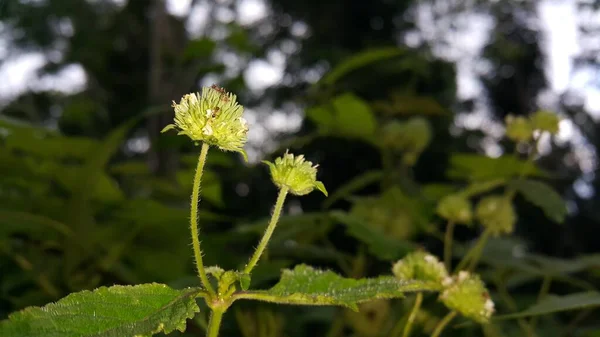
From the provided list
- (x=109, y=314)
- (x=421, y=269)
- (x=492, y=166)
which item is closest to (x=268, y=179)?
(x=492, y=166)

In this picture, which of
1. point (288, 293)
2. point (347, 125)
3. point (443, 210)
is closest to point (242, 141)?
point (288, 293)

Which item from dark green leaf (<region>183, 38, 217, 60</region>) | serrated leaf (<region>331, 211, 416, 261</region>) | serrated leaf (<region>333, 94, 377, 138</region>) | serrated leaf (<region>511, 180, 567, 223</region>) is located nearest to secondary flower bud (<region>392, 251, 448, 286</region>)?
serrated leaf (<region>331, 211, 416, 261</region>)

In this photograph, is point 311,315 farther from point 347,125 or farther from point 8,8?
point 8,8

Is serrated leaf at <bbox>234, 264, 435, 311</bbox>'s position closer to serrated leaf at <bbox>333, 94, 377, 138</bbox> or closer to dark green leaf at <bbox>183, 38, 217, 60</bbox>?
serrated leaf at <bbox>333, 94, 377, 138</bbox>

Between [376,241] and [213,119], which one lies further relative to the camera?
[376,241]

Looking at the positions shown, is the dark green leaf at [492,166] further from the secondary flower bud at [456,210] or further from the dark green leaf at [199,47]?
the dark green leaf at [199,47]

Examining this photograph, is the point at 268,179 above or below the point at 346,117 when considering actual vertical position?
above

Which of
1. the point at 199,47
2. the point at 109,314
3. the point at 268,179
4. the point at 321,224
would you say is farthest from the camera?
the point at 268,179

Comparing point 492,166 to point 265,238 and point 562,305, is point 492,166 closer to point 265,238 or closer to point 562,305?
point 562,305
